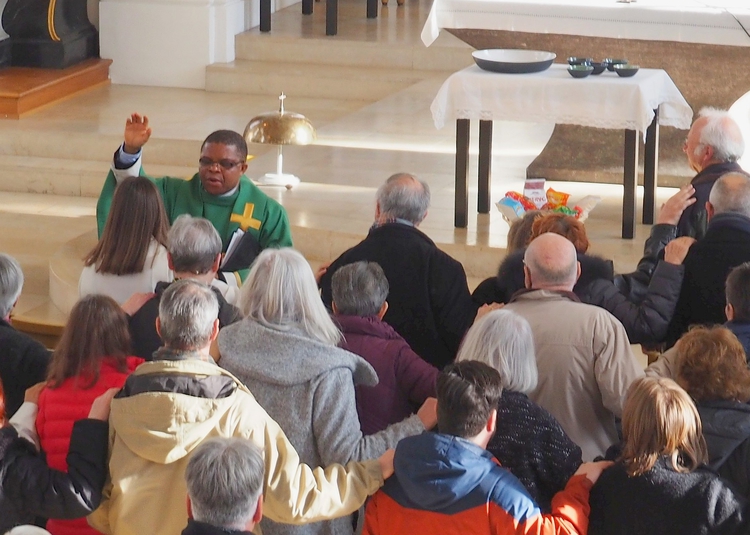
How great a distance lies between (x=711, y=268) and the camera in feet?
13.4

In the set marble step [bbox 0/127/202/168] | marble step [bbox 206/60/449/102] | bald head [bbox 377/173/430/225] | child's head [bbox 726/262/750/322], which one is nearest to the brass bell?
marble step [bbox 0/127/202/168]

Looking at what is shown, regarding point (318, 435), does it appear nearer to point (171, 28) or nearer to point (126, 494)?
point (126, 494)

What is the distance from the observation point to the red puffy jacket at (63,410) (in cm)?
307

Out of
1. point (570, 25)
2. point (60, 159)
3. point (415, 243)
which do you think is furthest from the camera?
point (60, 159)

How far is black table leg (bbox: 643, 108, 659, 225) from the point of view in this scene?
6.13m

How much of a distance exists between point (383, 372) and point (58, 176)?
5.28 meters

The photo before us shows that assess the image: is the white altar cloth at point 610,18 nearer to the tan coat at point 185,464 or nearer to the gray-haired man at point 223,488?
the tan coat at point 185,464

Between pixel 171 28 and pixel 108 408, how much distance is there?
751 cm

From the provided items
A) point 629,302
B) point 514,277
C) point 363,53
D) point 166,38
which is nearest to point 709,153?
point 629,302

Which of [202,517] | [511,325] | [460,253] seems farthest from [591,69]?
[202,517]

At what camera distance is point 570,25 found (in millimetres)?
6535

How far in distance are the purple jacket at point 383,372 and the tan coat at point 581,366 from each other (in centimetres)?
32

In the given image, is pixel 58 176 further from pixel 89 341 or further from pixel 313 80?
pixel 89 341

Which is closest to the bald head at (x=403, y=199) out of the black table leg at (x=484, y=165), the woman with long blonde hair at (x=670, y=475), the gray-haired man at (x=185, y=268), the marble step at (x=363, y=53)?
the gray-haired man at (x=185, y=268)
